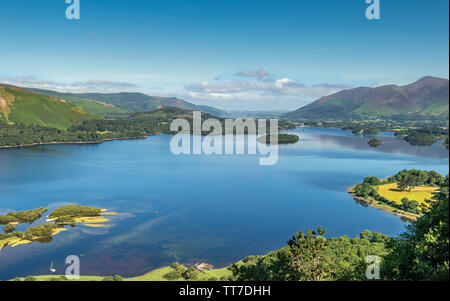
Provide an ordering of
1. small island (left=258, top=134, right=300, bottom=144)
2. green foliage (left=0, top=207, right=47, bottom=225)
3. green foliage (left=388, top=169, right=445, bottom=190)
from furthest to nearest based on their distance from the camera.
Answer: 1. small island (left=258, top=134, right=300, bottom=144)
2. green foliage (left=388, top=169, right=445, bottom=190)
3. green foliage (left=0, top=207, right=47, bottom=225)

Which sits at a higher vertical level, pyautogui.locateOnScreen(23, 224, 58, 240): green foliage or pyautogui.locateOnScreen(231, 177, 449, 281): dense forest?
pyautogui.locateOnScreen(231, 177, 449, 281): dense forest

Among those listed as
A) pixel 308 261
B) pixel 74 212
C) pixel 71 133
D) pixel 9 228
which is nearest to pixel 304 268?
pixel 308 261

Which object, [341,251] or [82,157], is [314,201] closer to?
[341,251]

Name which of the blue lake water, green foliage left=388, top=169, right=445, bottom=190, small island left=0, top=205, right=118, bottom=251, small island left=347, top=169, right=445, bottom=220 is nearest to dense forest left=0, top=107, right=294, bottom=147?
the blue lake water

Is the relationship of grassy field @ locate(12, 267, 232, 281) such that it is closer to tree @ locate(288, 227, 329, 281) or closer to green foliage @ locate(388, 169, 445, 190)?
tree @ locate(288, 227, 329, 281)

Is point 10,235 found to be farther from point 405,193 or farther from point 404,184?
point 404,184
